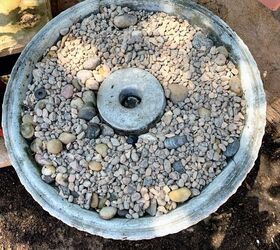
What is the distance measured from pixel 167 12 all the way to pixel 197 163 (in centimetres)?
56

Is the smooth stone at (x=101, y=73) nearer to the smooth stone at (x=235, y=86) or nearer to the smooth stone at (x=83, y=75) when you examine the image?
the smooth stone at (x=83, y=75)

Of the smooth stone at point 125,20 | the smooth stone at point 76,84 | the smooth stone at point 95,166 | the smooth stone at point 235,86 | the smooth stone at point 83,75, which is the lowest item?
the smooth stone at point 95,166

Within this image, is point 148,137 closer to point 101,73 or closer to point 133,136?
point 133,136

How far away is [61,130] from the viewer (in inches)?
77.9

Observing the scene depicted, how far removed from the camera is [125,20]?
Result: 2.07 meters

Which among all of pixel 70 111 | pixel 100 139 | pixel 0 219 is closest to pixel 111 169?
Result: pixel 100 139

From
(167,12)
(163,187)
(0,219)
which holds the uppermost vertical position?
(167,12)

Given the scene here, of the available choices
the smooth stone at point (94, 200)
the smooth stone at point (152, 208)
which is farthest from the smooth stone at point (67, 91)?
the smooth stone at point (152, 208)

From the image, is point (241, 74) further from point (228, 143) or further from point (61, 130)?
point (61, 130)

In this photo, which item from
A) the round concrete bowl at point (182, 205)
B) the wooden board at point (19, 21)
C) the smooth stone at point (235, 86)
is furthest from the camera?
→ the wooden board at point (19, 21)

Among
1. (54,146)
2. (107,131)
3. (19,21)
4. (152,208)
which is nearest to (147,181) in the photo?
(152,208)

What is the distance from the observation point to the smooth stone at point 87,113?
77.6 inches

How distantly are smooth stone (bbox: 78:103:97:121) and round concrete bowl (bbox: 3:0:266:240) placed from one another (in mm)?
219

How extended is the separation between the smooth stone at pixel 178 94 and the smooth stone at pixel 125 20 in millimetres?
291
